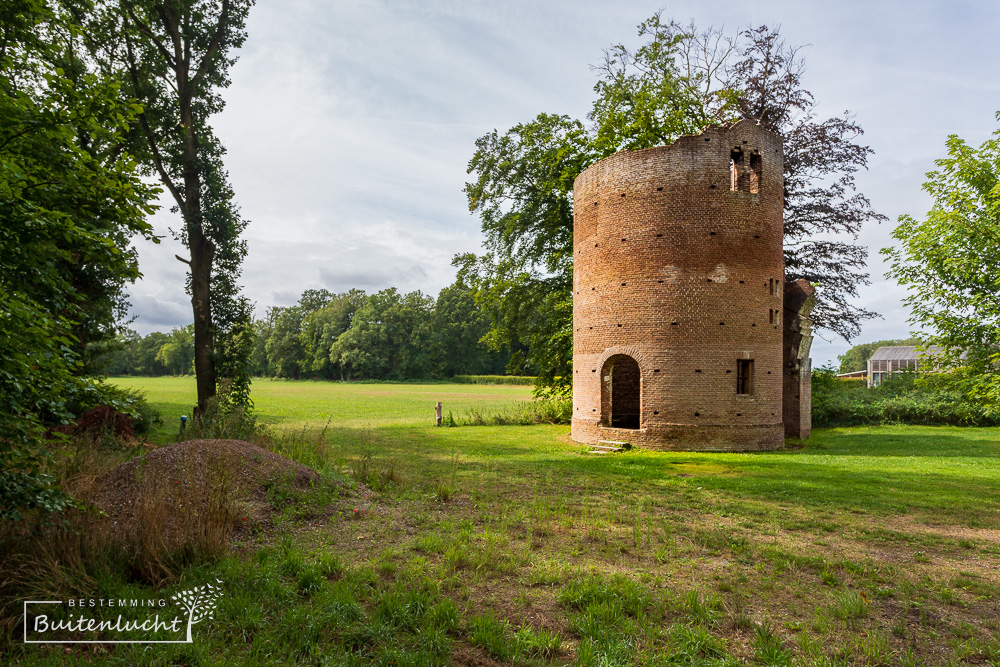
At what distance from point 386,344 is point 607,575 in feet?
272

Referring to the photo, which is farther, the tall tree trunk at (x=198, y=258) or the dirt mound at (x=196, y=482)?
the tall tree trunk at (x=198, y=258)

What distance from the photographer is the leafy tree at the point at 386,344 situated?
275ft

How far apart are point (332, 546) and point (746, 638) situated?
4.67 metres

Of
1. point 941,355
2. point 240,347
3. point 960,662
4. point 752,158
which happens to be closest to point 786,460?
point 941,355

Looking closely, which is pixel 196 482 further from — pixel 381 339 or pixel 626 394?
pixel 381 339

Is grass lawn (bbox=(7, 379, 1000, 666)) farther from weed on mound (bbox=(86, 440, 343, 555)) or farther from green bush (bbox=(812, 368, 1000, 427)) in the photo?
green bush (bbox=(812, 368, 1000, 427))

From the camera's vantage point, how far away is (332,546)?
6812 millimetres

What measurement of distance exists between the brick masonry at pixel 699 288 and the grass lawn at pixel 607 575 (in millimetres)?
4195

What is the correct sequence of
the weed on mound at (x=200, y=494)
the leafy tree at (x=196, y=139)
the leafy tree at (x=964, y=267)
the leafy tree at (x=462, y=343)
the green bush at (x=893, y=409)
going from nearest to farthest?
the weed on mound at (x=200, y=494)
the leafy tree at (x=964, y=267)
the leafy tree at (x=196, y=139)
the green bush at (x=893, y=409)
the leafy tree at (x=462, y=343)

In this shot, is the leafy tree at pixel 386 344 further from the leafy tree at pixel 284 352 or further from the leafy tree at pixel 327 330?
the leafy tree at pixel 284 352

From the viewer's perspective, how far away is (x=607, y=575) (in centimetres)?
611

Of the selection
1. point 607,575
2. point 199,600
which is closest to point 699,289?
point 607,575

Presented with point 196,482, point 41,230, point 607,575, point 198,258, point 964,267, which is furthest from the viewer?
point 198,258

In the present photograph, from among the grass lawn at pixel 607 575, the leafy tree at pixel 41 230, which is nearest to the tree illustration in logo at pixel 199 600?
the grass lawn at pixel 607 575
